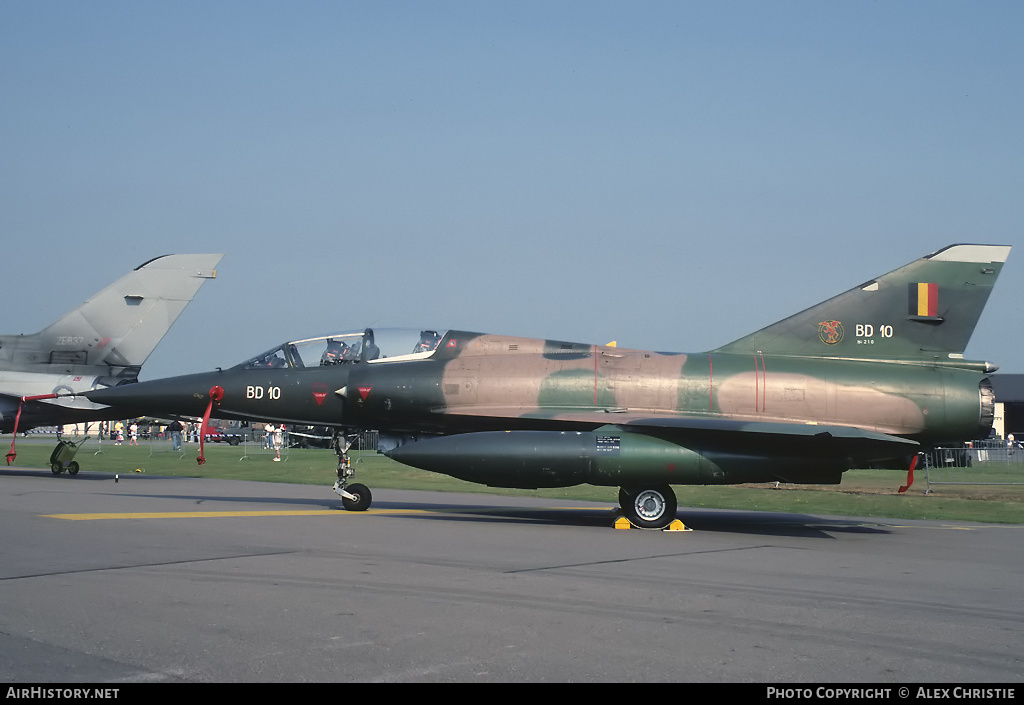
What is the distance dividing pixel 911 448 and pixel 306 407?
30.4 feet

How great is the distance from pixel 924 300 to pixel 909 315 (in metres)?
0.34

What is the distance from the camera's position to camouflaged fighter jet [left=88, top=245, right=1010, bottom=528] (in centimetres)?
1344

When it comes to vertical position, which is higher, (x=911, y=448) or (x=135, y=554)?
(x=911, y=448)

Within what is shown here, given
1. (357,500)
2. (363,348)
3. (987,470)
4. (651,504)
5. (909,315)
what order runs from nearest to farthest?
1. (651,504)
2. (909,315)
3. (357,500)
4. (363,348)
5. (987,470)

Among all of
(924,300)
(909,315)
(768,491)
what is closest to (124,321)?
(768,491)

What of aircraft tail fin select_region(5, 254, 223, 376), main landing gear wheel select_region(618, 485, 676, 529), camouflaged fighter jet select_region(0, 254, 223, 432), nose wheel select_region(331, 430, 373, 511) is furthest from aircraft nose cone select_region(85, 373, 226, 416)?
aircraft tail fin select_region(5, 254, 223, 376)

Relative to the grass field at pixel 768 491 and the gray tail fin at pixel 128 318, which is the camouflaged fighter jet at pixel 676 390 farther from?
the gray tail fin at pixel 128 318

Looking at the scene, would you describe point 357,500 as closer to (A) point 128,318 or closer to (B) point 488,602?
(B) point 488,602

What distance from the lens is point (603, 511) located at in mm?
17094

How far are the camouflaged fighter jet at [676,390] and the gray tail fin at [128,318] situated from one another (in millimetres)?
9397

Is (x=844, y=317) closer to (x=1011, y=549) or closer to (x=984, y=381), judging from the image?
(x=984, y=381)

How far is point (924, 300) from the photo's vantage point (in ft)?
48.6

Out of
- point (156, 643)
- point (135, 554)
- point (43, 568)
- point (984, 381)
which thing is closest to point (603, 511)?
point (984, 381)

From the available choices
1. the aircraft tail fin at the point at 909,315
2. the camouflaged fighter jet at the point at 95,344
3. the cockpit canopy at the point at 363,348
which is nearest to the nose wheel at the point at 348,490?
the cockpit canopy at the point at 363,348
